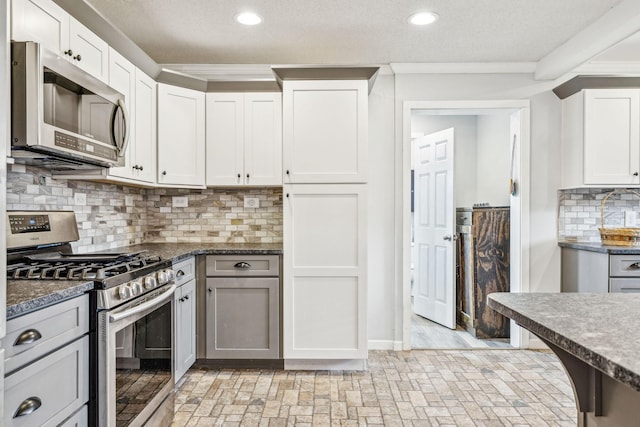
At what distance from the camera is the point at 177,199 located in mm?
3453

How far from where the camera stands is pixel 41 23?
5.85 ft

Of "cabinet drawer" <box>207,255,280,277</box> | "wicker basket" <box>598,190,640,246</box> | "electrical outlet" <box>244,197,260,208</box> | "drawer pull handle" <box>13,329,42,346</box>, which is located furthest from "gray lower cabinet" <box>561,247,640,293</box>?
"drawer pull handle" <box>13,329,42,346</box>

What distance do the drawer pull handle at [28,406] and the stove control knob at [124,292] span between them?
47cm

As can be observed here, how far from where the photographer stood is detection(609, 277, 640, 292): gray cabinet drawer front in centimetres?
282

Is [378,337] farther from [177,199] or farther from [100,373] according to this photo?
[100,373]

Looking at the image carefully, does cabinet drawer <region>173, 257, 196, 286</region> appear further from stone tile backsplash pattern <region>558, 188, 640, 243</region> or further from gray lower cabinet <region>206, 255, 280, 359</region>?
stone tile backsplash pattern <region>558, 188, 640, 243</region>

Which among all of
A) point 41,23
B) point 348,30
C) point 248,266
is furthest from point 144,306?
point 348,30

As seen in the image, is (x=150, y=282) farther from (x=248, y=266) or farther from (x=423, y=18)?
(x=423, y=18)

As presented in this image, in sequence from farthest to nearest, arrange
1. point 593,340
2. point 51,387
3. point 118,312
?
point 118,312, point 51,387, point 593,340

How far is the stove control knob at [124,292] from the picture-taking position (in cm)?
166

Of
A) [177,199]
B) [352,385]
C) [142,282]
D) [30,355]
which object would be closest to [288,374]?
[352,385]

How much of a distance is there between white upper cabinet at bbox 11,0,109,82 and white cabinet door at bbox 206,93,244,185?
0.93 m

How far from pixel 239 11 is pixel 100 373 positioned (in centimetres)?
212

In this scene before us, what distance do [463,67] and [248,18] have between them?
71.6 inches
